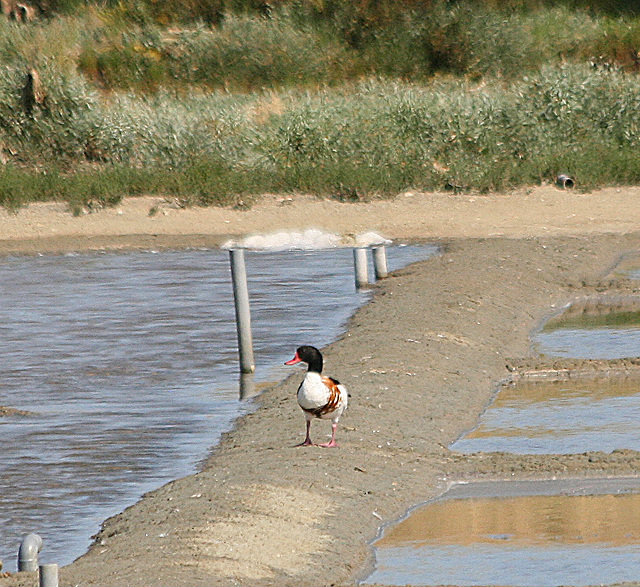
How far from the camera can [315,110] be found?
31.8 metres

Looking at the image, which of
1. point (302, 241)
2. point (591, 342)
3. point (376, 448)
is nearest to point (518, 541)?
point (376, 448)

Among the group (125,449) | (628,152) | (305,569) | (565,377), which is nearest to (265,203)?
(628,152)

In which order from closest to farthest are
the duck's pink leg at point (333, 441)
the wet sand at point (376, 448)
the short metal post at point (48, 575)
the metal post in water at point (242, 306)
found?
the short metal post at point (48, 575)
the wet sand at point (376, 448)
the duck's pink leg at point (333, 441)
the metal post in water at point (242, 306)

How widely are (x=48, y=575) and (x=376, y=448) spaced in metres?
4.32

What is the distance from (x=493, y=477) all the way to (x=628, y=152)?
22.0 meters

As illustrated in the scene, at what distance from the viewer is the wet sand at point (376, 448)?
7.73m

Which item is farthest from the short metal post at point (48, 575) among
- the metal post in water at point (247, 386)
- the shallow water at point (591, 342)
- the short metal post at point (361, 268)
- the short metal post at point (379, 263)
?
the short metal post at point (379, 263)

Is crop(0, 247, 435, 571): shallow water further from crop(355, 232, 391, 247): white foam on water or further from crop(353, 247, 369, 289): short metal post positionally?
crop(355, 232, 391, 247): white foam on water

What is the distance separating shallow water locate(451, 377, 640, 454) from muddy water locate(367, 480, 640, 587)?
44.9 inches

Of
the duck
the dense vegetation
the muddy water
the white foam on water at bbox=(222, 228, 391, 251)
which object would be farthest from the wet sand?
the dense vegetation

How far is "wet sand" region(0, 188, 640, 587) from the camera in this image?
7.73 m

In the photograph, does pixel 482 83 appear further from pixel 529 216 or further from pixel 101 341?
pixel 101 341

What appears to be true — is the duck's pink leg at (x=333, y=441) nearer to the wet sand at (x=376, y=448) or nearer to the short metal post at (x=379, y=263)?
the wet sand at (x=376, y=448)

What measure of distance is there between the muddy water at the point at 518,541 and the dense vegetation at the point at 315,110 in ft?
64.8
